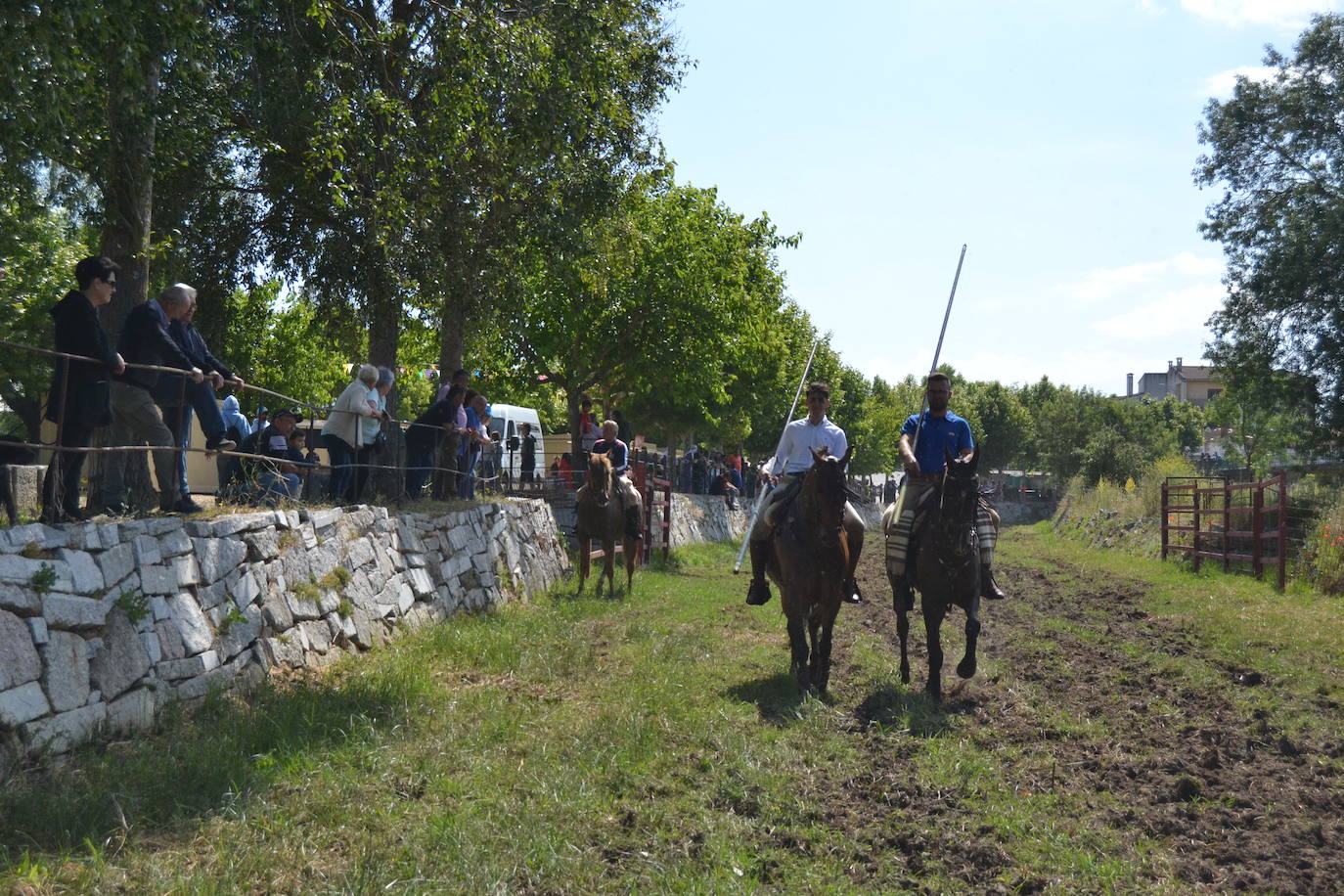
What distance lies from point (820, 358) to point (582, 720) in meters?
51.4

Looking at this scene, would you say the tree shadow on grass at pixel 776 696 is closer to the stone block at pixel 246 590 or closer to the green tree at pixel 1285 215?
the stone block at pixel 246 590

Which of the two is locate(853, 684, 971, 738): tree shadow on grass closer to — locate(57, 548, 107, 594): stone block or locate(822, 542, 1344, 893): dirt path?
locate(822, 542, 1344, 893): dirt path

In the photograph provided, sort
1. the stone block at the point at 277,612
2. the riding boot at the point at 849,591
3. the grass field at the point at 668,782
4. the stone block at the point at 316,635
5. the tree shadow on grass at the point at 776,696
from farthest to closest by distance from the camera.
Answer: the riding boot at the point at 849,591 → the stone block at the point at 316,635 → the stone block at the point at 277,612 → the tree shadow on grass at the point at 776,696 → the grass field at the point at 668,782

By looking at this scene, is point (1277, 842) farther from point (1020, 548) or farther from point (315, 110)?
point (1020, 548)

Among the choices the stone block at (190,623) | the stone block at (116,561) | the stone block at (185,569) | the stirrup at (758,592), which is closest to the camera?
the stone block at (116,561)

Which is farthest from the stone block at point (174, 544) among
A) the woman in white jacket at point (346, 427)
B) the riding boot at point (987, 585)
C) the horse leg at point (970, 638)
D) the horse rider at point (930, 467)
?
the riding boot at point (987, 585)

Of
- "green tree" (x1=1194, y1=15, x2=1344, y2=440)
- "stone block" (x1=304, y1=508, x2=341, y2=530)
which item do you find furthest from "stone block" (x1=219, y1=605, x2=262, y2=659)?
"green tree" (x1=1194, y1=15, x2=1344, y2=440)

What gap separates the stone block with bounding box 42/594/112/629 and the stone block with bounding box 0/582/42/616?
61 mm

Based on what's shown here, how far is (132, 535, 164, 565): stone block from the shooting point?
7098 mm

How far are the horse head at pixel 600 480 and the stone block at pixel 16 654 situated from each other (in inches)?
422

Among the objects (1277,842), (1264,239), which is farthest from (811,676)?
(1264,239)

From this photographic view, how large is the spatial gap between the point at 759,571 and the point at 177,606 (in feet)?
15.8

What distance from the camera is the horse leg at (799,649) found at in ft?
29.4

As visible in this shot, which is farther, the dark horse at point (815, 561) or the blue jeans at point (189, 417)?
the dark horse at point (815, 561)
